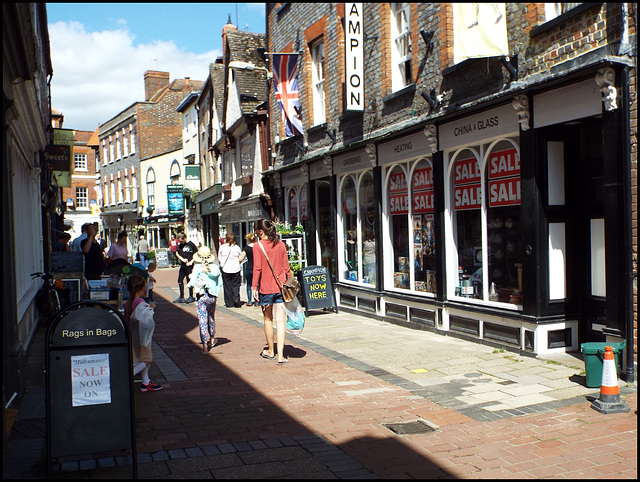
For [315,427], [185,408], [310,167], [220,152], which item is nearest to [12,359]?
[185,408]

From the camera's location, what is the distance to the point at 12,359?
267 inches

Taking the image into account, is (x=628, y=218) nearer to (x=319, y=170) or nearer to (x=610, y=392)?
(x=610, y=392)

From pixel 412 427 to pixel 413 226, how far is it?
20.7 ft

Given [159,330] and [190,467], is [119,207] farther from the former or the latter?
[190,467]

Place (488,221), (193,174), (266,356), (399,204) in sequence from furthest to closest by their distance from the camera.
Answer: (193,174)
(399,204)
(488,221)
(266,356)

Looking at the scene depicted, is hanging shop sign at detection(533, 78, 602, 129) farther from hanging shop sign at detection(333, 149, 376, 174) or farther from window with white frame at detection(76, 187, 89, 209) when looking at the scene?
window with white frame at detection(76, 187, 89, 209)

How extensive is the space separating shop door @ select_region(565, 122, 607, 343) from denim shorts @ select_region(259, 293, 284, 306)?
386 cm

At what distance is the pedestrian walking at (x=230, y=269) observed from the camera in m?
14.8

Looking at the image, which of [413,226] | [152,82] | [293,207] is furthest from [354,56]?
[152,82]

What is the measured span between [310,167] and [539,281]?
8.35m

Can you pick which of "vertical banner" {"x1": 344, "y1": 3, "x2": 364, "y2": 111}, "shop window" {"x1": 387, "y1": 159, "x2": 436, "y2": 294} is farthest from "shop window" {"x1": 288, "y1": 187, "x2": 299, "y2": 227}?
"shop window" {"x1": 387, "y1": 159, "x2": 436, "y2": 294}

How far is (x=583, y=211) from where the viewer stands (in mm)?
8727

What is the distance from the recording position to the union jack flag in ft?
53.6

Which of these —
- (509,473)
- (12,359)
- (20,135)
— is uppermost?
(20,135)
